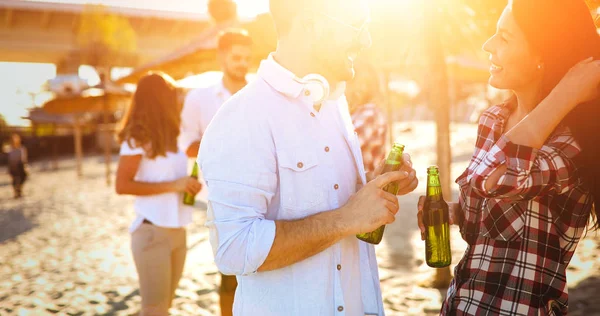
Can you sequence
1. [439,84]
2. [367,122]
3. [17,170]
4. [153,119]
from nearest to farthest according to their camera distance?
[153,119]
[367,122]
[439,84]
[17,170]

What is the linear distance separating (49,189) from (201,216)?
720cm

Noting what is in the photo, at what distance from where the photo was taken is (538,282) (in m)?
1.97

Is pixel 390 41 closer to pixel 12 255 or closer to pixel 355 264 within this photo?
pixel 355 264

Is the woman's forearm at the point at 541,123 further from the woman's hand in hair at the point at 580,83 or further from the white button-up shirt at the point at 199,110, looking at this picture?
the white button-up shirt at the point at 199,110

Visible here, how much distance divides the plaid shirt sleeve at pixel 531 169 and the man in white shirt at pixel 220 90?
116 inches

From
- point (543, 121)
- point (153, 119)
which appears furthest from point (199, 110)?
point (543, 121)

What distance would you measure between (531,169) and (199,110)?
328 centimetres

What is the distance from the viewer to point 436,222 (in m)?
2.47

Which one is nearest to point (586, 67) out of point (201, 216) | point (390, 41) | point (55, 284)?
point (390, 41)

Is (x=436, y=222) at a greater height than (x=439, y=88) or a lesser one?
lesser

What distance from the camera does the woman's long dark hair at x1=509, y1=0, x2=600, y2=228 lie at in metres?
1.84

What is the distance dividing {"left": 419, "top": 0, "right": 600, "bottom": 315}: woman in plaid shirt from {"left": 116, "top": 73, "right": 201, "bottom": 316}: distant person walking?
1.97 metres

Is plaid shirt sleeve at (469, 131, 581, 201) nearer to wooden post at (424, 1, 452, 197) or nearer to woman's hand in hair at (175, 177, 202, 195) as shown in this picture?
woman's hand in hair at (175, 177, 202, 195)

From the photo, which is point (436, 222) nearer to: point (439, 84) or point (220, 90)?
point (220, 90)
